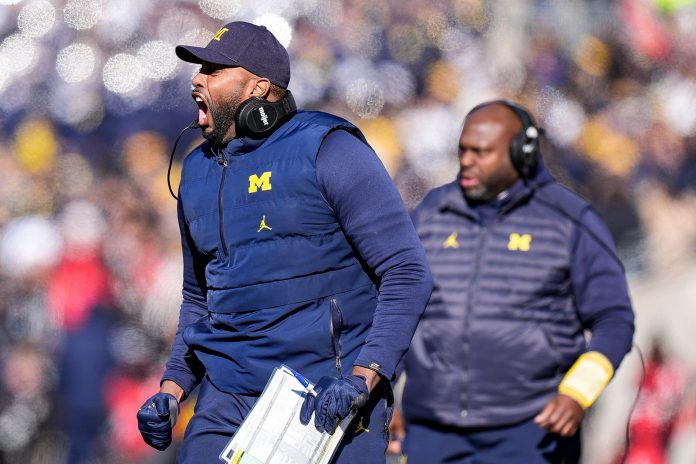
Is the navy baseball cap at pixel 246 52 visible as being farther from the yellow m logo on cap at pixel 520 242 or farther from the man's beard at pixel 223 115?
the yellow m logo on cap at pixel 520 242

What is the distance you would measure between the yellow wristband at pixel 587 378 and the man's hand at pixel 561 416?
3 centimetres

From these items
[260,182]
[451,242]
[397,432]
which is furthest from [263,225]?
[397,432]

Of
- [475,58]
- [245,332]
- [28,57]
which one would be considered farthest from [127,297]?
[245,332]

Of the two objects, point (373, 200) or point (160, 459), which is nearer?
point (373, 200)

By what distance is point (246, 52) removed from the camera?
3.16 metres

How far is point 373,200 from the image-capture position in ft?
9.67

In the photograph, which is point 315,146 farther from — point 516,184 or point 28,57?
point 28,57

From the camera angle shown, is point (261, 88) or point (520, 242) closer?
point (261, 88)

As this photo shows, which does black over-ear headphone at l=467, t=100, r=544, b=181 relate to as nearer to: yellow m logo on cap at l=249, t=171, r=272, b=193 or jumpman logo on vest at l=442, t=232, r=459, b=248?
jumpman logo on vest at l=442, t=232, r=459, b=248

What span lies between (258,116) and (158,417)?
0.84 meters

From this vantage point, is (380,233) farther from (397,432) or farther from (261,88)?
(397,432)

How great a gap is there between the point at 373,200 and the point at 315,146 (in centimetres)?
20

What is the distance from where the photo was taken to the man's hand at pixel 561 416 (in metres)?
4.05

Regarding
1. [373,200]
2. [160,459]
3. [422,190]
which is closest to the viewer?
[373,200]
